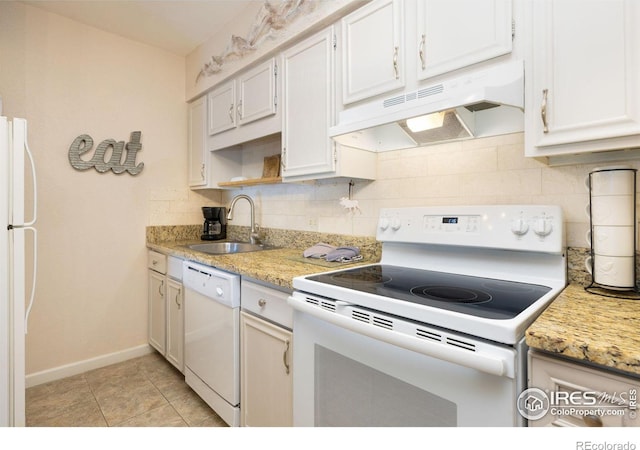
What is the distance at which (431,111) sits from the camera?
114cm

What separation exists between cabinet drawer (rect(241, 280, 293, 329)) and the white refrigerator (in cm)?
89

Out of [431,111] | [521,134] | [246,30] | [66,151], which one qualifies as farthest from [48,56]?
[521,134]

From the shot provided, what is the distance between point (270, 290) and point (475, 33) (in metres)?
1.29

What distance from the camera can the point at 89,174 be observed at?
2.44 meters

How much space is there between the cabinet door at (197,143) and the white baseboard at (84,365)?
1.46 meters

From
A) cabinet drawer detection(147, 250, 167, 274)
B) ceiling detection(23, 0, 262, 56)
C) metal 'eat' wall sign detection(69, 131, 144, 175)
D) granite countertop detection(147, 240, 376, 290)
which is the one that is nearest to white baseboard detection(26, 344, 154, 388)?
cabinet drawer detection(147, 250, 167, 274)

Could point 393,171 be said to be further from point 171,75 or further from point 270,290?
point 171,75

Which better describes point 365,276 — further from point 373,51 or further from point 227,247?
point 227,247

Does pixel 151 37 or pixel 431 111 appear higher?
pixel 151 37

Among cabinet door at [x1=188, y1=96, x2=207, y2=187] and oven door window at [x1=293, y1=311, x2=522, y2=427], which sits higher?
cabinet door at [x1=188, y1=96, x2=207, y2=187]

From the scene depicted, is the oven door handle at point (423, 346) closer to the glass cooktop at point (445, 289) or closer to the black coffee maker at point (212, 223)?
the glass cooktop at point (445, 289)

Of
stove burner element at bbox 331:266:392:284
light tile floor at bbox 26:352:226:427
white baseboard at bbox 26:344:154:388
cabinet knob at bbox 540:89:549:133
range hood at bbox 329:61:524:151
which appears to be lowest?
light tile floor at bbox 26:352:226:427

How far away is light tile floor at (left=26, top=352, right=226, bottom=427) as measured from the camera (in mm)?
1845

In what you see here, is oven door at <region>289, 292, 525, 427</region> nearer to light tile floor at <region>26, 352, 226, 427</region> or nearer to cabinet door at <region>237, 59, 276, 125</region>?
light tile floor at <region>26, 352, 226, 427</region>
